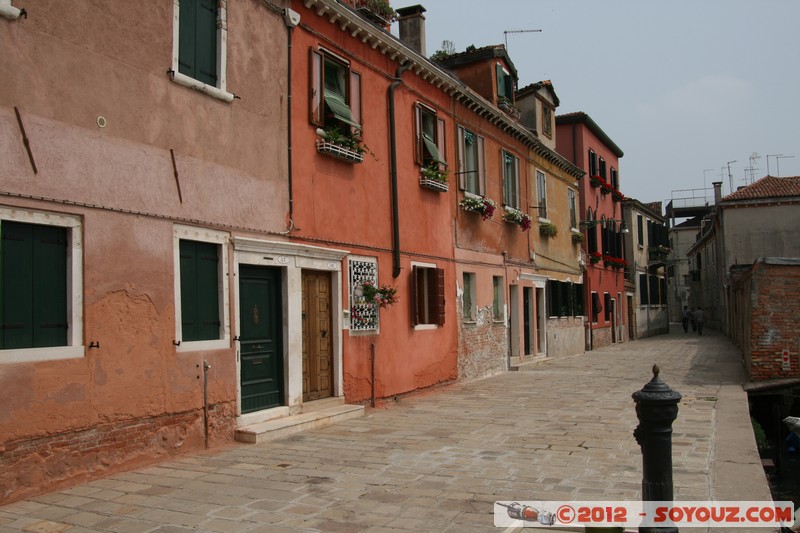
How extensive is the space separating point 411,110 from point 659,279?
3122cm

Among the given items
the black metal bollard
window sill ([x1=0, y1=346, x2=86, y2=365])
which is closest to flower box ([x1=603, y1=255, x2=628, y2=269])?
window sill ([x1=0, y1=346, x2=86, y2=365])

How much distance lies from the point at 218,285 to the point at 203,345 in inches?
29.8

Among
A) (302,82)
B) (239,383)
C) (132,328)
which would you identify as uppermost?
(302,82)

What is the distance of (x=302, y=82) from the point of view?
960 centimetres

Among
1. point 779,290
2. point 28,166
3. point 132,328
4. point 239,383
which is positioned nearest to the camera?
point 28,166

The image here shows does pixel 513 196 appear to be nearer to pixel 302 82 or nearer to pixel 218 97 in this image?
pixel 302 82

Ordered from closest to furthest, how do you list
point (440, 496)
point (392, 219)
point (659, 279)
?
point (440, 496) → point (392, 219) → point (659, 279)

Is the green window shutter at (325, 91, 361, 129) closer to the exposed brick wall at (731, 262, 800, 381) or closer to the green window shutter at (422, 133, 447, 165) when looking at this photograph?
the green window shutter at (422, 133, 447, 165)

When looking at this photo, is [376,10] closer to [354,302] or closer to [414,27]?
[414,27]

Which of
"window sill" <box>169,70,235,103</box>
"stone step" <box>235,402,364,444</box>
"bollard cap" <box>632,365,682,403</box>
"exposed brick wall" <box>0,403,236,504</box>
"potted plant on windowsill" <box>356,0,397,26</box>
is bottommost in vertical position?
"stone step" <box>235,402,364,444</box>

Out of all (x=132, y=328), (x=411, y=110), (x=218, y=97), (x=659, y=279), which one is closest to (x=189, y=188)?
(x=218, y=97)

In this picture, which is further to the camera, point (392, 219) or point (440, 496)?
point (392, 219)

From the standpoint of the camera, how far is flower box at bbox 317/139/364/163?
9.84 meters

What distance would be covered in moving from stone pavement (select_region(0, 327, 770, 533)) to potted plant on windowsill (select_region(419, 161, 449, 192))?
4560mm
